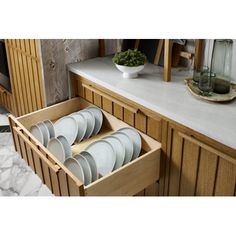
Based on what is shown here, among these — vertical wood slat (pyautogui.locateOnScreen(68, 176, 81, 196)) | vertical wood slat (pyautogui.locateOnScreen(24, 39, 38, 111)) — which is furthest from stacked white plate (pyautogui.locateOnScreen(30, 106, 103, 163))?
vertical wood slat (pyautogui.locateOnScreen(24, 39, 38, 111))

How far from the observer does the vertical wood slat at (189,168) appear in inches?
65.2

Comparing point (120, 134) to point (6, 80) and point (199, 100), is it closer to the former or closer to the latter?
point (199, 100)

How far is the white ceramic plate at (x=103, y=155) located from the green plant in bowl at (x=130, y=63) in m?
0.46

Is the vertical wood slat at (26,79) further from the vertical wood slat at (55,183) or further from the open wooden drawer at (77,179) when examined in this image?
the vertical wood slat at (55,183)

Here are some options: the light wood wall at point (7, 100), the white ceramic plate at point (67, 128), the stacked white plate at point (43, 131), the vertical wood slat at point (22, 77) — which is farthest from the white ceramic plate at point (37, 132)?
the light wood wall at point (7, 100)

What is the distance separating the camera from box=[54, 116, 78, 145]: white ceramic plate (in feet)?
6.47

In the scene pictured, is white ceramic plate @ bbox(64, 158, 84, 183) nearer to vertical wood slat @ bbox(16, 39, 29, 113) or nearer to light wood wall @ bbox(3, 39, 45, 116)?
light wood wall @ bbox(3, 39, 45, 116)

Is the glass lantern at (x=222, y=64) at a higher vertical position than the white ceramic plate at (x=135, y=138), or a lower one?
higher

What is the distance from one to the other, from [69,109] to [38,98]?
0.33m

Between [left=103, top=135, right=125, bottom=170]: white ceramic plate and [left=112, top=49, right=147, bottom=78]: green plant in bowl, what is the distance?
0.41 meters

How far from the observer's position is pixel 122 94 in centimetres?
192

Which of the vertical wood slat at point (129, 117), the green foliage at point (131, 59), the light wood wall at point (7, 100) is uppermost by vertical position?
the green foliage at point (131, 59)

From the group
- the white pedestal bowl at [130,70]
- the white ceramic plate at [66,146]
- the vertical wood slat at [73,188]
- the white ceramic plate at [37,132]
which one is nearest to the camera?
the vertical wood slat at [73,188]

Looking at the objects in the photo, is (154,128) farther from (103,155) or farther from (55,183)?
(55,183)
